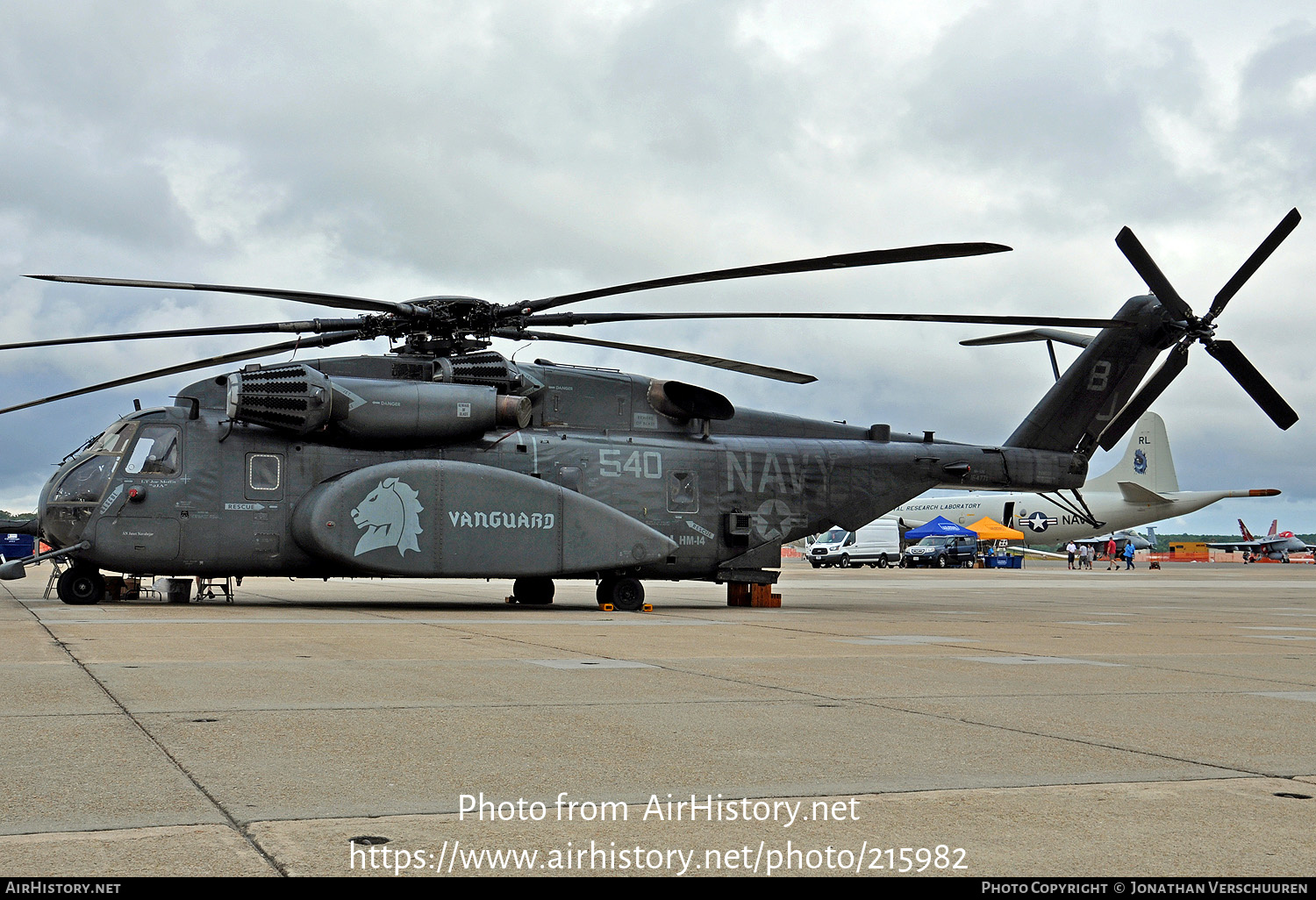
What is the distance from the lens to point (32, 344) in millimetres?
14570

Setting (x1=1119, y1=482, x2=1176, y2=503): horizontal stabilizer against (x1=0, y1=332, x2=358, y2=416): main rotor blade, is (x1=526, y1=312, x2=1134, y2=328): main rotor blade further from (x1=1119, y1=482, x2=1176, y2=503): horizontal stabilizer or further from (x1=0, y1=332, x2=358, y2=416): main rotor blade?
(x1=1119, y1=482, x2=1176, y2=503): horizontal stabilizer

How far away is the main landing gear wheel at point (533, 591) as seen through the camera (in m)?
20.5

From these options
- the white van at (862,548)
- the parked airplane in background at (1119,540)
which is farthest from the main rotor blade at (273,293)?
the parked airplane in background at (1119,540)

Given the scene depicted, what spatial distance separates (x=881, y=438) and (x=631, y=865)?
63.0 ft

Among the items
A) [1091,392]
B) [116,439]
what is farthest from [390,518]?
[1091,392]

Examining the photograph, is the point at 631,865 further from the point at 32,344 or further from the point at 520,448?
the point at 520,448

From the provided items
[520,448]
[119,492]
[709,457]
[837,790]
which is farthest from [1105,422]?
[837,790]

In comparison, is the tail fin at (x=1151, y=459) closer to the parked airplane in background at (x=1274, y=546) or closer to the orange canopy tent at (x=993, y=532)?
the orange canopy tent at (x=993, y=532)

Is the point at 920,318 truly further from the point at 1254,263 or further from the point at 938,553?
the point at 938,553

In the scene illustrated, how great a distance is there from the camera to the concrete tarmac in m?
3.70

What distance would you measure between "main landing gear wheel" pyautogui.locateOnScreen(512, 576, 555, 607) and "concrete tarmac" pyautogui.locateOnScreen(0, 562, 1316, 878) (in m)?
8.30

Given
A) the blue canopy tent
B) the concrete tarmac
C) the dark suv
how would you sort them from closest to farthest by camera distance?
the concrete tarmac < the dark suv < the blue canopy tent

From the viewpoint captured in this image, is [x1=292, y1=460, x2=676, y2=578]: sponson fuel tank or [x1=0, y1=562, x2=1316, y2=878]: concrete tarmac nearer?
[x1=0, y1=562, x2=1316, y2=878]: concrete tarmac

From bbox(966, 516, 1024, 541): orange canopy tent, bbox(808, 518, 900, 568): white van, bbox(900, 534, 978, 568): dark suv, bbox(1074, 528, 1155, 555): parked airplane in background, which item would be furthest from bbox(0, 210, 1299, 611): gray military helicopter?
bbox(1074, 528, 1155, 555): parked airplane in background
